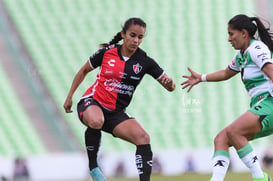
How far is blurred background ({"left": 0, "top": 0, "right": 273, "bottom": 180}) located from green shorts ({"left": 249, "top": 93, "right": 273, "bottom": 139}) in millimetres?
11201

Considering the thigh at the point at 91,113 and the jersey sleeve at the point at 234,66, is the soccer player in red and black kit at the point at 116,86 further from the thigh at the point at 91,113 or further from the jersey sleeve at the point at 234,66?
the jersey sleeve at the point at 234,66

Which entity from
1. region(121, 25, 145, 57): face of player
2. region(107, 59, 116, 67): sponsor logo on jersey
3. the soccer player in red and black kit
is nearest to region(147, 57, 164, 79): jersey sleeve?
the soccer player in red and black kit

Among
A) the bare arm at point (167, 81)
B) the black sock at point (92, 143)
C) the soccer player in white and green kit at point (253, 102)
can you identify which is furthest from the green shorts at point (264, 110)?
the black sock at point (92, 143)

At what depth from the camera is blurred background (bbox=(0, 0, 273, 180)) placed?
18.2m

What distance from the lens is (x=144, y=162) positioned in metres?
6.17

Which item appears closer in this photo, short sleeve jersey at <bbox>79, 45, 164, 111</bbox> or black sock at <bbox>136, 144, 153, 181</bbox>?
black sock at <bbox>136, 144, 153, 181</bbox>

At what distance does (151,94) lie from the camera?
63.4 feet

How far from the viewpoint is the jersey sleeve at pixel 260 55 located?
5.70 metres

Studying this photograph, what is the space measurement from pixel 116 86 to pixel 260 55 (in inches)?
66.9

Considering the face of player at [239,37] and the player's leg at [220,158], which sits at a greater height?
the face of player at [239,37]

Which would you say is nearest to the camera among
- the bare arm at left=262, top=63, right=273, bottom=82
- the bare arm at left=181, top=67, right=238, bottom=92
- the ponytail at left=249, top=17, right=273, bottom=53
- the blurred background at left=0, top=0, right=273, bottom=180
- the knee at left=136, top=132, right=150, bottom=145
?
the bare arm at left=262, top=63, right=273, bottom=82

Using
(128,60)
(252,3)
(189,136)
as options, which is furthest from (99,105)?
(252,3)

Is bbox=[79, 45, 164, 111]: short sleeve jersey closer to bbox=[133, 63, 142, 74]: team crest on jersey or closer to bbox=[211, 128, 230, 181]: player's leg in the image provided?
bbox=[133, 63, 142, 74]: team crest on jersey

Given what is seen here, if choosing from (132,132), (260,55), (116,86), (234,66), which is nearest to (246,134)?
(260,55)
